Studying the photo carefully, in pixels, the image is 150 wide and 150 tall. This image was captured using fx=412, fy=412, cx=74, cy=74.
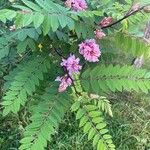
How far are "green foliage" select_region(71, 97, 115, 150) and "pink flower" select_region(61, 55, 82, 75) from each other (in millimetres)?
138

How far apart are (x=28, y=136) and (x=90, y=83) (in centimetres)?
35

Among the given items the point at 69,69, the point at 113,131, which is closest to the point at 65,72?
the point at 69,69

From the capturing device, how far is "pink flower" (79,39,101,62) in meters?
1.82

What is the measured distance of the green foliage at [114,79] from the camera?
5.82 feet

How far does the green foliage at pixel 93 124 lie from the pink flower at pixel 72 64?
138 millimetres

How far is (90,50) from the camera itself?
1.81 metres

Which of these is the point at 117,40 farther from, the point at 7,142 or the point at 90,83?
the point at 7,142

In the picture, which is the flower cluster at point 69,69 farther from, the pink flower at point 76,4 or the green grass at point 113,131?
the green grass at point 113,131

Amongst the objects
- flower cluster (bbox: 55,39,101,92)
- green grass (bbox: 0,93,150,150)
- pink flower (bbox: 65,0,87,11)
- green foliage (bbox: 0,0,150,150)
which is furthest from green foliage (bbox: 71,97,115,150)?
green grass (bbox: 0,93,150,150)

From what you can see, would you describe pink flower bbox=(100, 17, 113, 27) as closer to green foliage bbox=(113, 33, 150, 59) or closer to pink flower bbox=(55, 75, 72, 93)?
green foliage bbox=(113, 33, 150, 59)

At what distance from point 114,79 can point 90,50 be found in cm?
17

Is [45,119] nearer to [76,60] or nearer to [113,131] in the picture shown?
[76,60]

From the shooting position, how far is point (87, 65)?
1.89 meters

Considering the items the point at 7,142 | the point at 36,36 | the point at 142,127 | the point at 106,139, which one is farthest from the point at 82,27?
the point at 142,127
